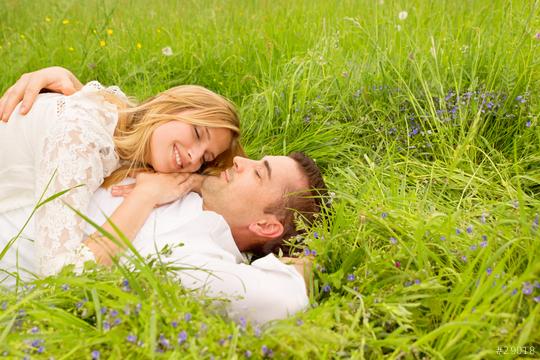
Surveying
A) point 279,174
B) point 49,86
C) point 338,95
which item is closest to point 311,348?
point 279,174

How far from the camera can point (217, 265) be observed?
2285 mm

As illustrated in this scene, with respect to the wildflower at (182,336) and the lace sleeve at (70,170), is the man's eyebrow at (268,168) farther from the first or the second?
the wildflower at (182,336)

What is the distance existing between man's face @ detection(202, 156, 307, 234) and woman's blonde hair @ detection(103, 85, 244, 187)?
15 centimetres

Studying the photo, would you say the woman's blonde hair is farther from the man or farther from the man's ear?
the man's ear

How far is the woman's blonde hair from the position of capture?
2928 millimetres

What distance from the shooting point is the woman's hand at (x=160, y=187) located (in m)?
2.75

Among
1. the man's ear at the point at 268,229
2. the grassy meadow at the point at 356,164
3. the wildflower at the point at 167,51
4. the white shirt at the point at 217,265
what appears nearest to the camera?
the grassy meadow at the point at 356,164

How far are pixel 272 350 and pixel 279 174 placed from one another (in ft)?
4.17

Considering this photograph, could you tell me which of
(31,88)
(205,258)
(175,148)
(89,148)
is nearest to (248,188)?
(175,148)

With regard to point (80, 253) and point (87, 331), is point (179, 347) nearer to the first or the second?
point (87, 331)

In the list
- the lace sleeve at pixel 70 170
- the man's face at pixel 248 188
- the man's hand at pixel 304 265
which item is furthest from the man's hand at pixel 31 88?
the man's hand at pixel 304 265

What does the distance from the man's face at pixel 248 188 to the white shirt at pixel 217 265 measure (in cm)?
14

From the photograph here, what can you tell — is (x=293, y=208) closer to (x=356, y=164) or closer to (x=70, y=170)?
(x=356, y=164)

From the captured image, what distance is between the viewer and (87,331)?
1.84 m
